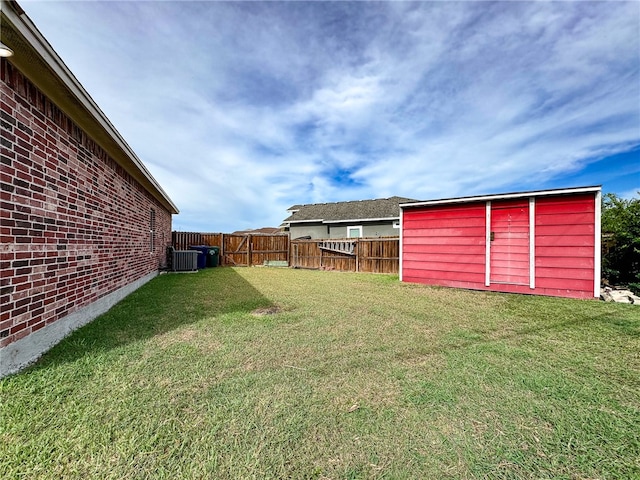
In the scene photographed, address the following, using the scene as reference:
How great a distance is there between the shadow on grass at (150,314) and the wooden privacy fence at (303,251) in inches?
253

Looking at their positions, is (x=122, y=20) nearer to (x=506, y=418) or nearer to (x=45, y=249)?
(x=45, y=249)

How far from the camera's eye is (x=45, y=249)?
2.83m

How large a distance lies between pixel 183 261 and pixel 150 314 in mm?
7607

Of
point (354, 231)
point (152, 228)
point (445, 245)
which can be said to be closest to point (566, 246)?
point (445, 245)

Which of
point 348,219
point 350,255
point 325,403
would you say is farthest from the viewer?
point 348,219

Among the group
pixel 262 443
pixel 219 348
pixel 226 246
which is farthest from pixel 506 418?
pixel 226 246

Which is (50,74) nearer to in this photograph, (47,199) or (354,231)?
(47,199)

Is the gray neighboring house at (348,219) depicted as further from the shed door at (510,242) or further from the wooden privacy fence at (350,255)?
the shed door at (510,242)

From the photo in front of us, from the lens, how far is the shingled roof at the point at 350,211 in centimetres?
1741

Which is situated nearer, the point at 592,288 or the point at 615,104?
the point at 592,288

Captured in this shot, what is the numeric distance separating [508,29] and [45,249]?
10.1 metres

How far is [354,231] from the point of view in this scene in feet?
59.3

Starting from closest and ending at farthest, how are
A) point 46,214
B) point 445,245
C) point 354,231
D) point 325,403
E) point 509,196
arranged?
point 325,403 < point 46,214 < point 509,196 < point 445,245 < point 354,231

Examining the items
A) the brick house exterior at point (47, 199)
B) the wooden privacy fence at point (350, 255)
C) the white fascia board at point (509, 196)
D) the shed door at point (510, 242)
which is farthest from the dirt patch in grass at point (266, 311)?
the wooden privacy fence at point (350, 255)
